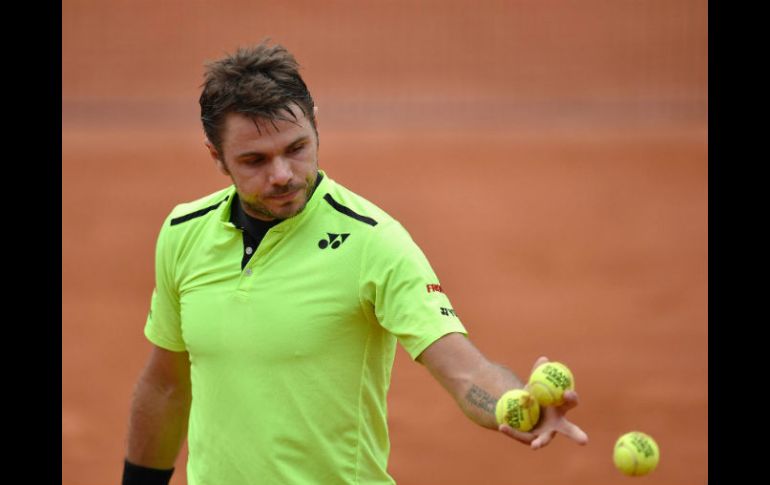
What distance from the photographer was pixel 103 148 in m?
10.2

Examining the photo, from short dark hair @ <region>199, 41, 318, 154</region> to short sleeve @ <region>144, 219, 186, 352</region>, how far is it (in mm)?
459

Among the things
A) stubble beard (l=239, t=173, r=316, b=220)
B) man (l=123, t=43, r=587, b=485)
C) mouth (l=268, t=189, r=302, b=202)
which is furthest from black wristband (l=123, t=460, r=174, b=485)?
mouth (l=268, t=189, r=302, b=202)

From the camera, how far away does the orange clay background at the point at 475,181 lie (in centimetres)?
817

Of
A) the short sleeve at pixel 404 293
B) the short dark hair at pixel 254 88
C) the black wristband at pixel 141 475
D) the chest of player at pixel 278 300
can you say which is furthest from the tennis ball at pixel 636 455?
the black wristband at pixel 141 475

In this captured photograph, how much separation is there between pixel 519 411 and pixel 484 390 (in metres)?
0.25

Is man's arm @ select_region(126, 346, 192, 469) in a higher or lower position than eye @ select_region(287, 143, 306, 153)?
lower

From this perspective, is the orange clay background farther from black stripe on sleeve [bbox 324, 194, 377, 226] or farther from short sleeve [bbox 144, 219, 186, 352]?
black stripe on sleeve [bbox 324, 194, 377, 226]

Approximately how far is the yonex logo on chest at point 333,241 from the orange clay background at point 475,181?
4.44 meters

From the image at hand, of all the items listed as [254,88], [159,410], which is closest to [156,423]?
[159,410]

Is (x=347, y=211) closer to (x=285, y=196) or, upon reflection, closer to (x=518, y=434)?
(x=285, y=196)

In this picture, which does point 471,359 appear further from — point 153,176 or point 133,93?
point 133,93

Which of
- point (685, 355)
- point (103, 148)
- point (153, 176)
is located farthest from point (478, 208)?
point (103, 148)

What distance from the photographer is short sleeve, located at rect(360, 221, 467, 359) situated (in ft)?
11.5

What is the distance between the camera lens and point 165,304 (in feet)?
13.5
